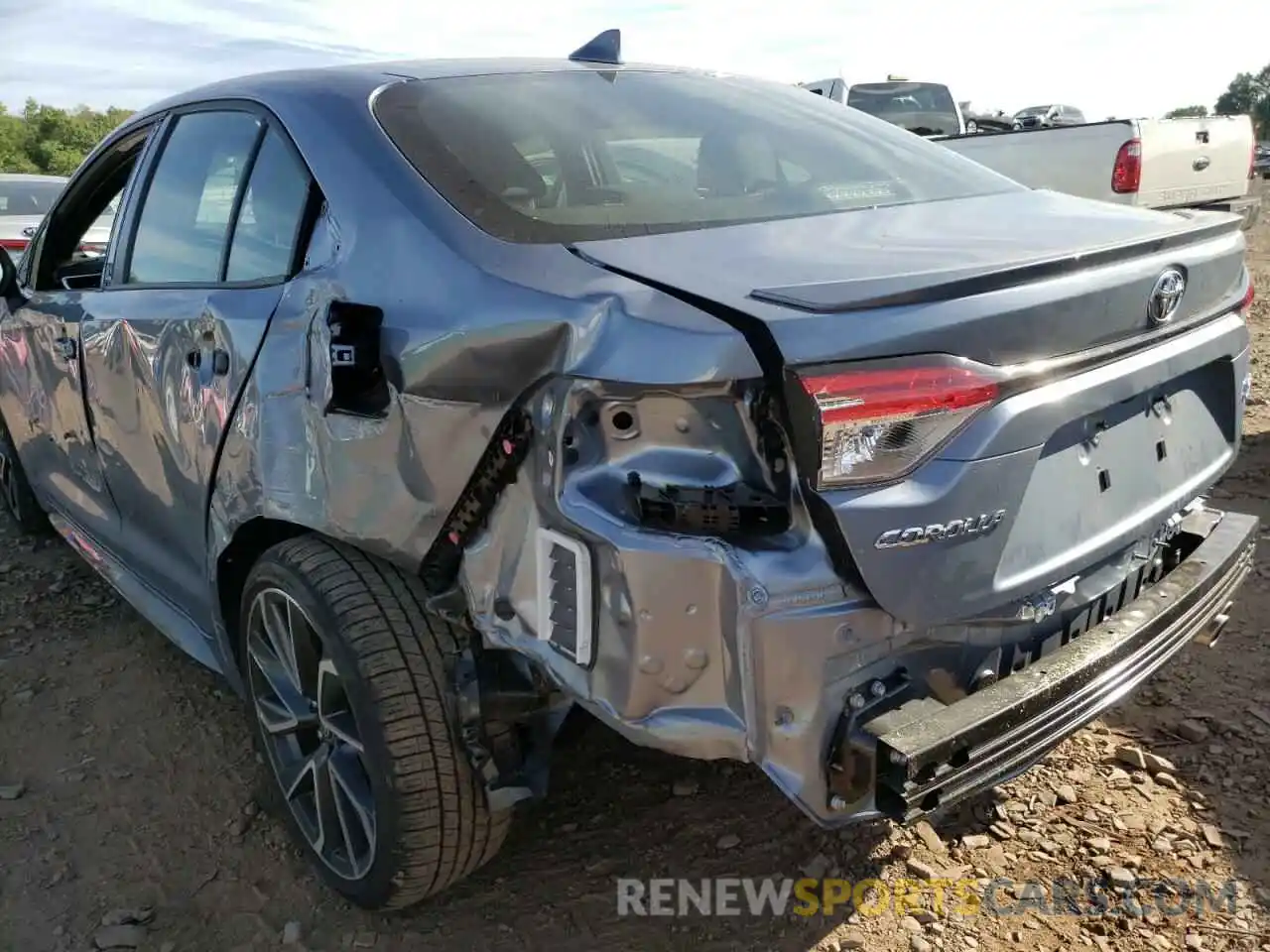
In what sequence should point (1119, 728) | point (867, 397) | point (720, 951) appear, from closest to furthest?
point (867, 397) → point (720, 951) → point (1119, 728)

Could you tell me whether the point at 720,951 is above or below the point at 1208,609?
below

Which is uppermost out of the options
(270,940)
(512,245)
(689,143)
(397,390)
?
(689,143)

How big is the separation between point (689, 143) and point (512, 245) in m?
0.79

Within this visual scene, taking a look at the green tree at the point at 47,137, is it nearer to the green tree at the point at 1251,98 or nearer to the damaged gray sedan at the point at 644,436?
the damaged gray sedan at the point at 644,436

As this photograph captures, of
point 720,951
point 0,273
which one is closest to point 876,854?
point 720,951

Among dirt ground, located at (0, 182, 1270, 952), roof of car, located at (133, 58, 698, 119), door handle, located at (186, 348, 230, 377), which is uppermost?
roof of car, located at (133, 58, 698, 119)

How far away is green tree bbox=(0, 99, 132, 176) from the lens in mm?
31984

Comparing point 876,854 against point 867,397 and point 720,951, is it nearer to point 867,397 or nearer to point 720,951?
point 720,951

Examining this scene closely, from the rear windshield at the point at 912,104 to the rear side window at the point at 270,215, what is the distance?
937cm

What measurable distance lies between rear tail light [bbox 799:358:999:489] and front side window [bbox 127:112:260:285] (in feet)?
5.71

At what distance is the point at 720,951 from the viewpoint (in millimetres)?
2211

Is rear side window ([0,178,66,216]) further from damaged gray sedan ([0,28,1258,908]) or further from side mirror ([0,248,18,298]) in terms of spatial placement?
damaged gray sedan ([0,28,1258,908])

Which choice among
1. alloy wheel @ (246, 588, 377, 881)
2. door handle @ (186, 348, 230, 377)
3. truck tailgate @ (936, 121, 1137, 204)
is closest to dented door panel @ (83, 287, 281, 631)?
door handle @ (186, 348, 230, 377)

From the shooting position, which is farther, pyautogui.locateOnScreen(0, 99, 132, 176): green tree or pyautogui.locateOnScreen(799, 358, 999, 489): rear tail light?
pyautogui.locateOnScreen(0, 99, 132, 176): green tree
